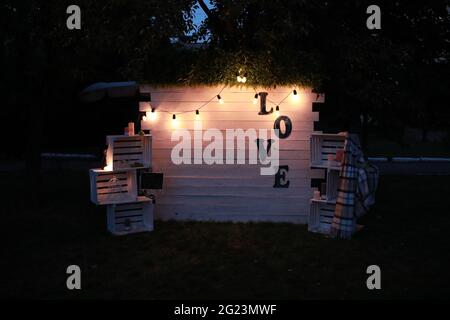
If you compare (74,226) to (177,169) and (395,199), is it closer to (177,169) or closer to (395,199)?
(177,169)

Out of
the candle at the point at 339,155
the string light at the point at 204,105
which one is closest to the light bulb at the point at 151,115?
Answer: the string light at the point at 204,105

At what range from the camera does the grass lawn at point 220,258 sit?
5871 mm

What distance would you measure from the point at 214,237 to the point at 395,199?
5.61m

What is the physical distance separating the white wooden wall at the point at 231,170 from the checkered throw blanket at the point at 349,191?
3.47 ft

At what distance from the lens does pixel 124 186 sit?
346 inches

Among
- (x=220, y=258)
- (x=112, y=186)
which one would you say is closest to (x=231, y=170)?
(x=112, y=186)

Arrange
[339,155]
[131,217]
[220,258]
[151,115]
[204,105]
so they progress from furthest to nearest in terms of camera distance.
Answer: [151,115] < [204,105] < [131,217] < [339,155] < [220,258]

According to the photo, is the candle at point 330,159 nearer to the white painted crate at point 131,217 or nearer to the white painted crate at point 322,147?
the white painted crate at point 322,147

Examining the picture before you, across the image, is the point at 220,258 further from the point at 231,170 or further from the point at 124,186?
the point at 124,186

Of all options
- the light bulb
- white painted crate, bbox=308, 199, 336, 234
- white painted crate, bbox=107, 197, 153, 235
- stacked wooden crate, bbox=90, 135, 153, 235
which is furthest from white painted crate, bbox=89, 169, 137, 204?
white painted crate, bbox=308, 199, 336, 234

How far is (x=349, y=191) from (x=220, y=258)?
96.8 inches

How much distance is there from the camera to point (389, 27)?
1193 cm

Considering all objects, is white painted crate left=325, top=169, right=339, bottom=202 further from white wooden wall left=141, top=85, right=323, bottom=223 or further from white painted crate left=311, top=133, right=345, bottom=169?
white wooden wall left=141, top=85, right=323, bottom=223

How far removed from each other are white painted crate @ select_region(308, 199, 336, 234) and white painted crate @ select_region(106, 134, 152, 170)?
Answer: 10.2 ft
